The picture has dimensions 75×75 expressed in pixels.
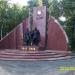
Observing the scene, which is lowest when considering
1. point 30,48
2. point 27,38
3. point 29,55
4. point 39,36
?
point 29,55

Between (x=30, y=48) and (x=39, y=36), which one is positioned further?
(x=39, y=36)

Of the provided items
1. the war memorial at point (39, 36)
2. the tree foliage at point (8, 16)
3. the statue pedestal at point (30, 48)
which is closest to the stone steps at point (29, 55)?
the war memorial at point (39, 36)

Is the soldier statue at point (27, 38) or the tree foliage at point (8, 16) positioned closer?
the soldier statue at point (27, 38)

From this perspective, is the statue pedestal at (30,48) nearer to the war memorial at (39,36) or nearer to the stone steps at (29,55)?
the war memorial at (39,36)

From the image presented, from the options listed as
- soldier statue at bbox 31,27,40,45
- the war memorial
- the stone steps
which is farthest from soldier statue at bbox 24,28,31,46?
the stone steps

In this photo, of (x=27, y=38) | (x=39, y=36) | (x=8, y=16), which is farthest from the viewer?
(x=8, y=16)

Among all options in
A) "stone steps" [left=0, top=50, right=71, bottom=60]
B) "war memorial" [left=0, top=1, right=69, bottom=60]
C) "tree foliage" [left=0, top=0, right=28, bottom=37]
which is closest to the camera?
"stone steps" [left=0, top=50, right=71, bottom=60]

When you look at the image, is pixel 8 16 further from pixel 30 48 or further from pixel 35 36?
pixel 30 48

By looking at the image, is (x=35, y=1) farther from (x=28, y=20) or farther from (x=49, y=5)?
(x=28, y=20)

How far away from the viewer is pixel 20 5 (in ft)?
84.4

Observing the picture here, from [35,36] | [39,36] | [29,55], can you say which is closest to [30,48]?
[35,36]

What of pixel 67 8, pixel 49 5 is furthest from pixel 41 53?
pixel 49 5

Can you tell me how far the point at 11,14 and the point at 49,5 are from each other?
12.6ft

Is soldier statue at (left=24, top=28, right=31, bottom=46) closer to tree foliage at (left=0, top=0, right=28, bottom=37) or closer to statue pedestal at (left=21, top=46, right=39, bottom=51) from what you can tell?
statue pedestal at (left=21, top=46, right=39, bottom=51)
